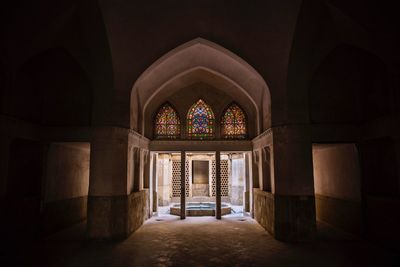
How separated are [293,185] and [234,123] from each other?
545 centimetres

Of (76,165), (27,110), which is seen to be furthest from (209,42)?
(76,165)

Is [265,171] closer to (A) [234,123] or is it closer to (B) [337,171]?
(B) [337,171]

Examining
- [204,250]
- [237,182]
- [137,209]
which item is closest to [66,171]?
[137,209]

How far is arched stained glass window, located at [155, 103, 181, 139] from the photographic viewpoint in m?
13.0

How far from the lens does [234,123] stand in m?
13.1

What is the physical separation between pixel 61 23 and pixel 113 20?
4.82 ft

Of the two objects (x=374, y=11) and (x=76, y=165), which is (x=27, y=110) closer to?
(x=76, y=165)

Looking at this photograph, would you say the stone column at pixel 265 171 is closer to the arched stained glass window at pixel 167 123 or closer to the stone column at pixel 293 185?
the stone column at pixel 293 185

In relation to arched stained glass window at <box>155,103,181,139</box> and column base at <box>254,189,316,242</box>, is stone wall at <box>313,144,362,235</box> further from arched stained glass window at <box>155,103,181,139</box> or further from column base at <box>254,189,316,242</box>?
arched stained glass window at <box>155,103,181,139</box>

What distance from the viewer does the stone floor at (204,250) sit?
6.23 m

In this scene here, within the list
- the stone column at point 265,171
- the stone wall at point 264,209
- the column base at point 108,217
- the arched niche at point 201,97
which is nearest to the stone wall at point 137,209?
the column base at point 108,217

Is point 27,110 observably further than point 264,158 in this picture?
No

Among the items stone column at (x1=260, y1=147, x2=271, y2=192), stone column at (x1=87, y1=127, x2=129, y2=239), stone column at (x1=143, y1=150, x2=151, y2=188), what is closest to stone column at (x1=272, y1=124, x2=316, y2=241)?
stone column at (x1=260, y1=147, x2=271, y2=192)

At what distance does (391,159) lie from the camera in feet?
25.6
